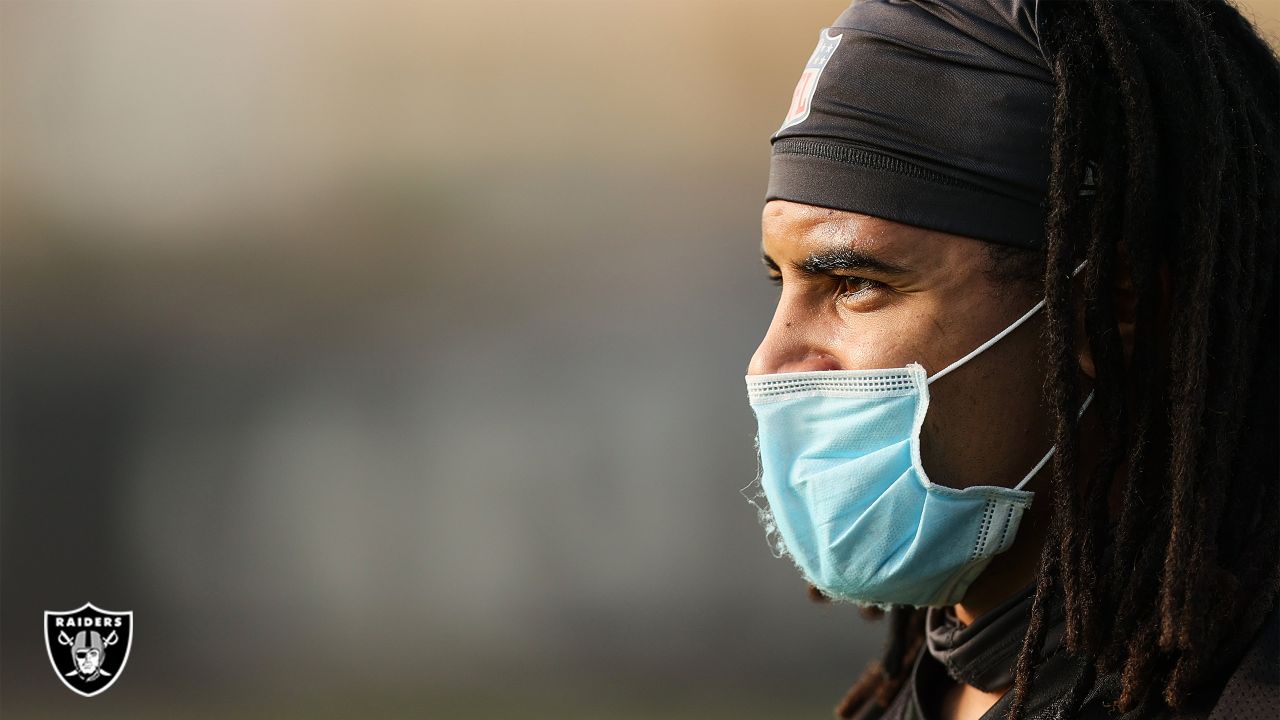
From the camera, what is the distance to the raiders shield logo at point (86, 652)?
14.3 feet

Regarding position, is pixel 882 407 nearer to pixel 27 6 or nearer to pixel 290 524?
pixel 290 524

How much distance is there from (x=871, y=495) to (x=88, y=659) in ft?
10.9

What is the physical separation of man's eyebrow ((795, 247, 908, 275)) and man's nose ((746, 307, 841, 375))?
0.35 ft

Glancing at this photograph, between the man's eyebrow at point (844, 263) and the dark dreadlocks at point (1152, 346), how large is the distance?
0.88ft

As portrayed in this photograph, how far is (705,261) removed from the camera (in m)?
8.58

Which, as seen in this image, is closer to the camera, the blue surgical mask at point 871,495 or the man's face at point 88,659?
the blue surgical mask at point 871,495

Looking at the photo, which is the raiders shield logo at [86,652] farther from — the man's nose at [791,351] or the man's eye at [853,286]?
the man's eye at [853,286]

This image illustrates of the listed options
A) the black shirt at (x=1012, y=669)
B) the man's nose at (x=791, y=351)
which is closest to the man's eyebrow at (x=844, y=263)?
the man's nose at (x=791, y=351)

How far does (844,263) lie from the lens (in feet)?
7.38

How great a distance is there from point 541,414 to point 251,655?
2.43 m

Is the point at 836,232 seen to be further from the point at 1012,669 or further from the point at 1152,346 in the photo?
the point at 1012,669

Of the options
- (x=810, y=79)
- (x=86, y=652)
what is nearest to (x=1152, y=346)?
(x=810, y=79)

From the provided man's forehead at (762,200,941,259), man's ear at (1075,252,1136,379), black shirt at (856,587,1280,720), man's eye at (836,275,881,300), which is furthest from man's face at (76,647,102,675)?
man's ear at (1075,252,1136,379)

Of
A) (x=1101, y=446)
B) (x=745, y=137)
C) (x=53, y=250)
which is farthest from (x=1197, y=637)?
(x=53, y=250)
